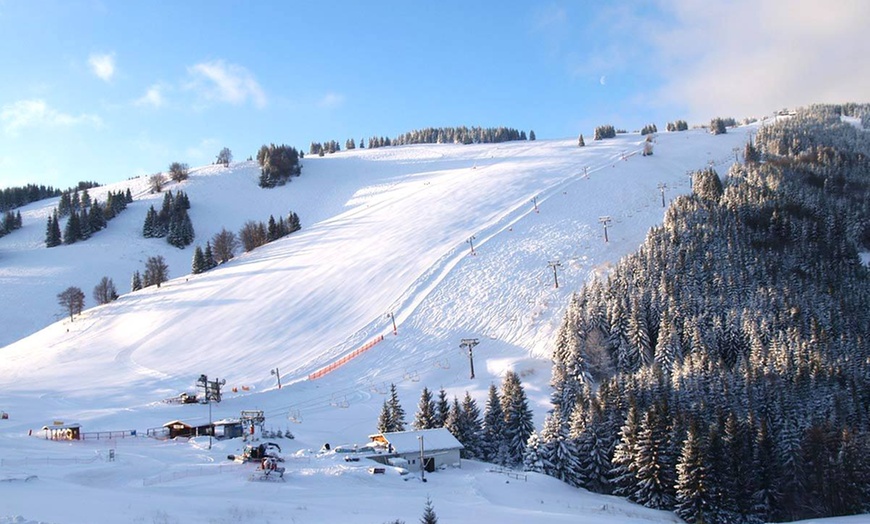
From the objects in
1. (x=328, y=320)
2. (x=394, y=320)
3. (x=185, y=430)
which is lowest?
(x=185, y=430)

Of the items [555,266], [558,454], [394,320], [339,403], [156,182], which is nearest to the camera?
[558,454]

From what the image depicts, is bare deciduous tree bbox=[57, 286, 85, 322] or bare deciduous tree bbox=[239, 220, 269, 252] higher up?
bare deciduous tree bbox=[239, 220, 269, 252]

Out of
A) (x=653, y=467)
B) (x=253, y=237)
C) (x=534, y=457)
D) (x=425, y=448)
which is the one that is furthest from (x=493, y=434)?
(x=253, y=237)

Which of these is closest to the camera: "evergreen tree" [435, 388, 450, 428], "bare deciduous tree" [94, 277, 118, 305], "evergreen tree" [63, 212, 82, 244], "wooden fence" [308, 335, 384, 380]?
"evergreen tree" [435, 388, 450, 428]

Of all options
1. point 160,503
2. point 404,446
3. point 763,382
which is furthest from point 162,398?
point 763,382

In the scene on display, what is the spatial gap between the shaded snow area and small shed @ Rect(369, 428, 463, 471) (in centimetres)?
151

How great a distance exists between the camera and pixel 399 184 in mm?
141125

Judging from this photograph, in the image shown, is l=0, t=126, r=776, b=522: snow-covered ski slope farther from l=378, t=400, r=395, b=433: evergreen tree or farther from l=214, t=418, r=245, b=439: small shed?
l=214, t=418, r=245, b=439: small shed

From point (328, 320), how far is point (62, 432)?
33.2m

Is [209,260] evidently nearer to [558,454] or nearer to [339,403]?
[339,403]

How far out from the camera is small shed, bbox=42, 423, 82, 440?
41562 millimetres

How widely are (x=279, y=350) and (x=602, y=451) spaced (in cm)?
3704

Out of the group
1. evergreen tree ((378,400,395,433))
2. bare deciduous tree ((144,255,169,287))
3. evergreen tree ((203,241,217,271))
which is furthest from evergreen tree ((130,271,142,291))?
evergreen tree ((378,400,395,433))

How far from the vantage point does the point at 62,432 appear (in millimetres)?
42375
